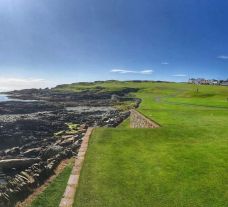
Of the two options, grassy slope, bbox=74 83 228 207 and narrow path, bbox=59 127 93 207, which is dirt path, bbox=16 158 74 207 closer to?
narrow path, bbox=59 127 93 207

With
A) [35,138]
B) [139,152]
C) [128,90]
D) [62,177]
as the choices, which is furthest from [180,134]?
[128,90]

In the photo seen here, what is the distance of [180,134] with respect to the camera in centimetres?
2048

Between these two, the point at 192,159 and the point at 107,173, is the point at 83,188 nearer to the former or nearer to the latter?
the point at 107,173

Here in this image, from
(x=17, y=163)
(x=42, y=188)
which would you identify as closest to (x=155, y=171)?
(x=42, y=188)

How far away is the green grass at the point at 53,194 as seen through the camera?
486 inches

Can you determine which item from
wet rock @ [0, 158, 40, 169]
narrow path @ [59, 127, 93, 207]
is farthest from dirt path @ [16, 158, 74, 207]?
wet rock @ [0, 158, 40, 169]

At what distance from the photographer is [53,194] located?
1329 centimetres

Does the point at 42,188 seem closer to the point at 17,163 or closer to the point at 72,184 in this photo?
the point at 72,184

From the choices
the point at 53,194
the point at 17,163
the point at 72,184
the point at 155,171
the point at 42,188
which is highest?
the point at 155,171

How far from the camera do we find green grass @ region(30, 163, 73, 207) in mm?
12352

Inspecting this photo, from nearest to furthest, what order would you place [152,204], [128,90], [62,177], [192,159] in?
[152,204] → [192,159] → [62,177] → [128,90]

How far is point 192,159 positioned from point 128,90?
15420cm

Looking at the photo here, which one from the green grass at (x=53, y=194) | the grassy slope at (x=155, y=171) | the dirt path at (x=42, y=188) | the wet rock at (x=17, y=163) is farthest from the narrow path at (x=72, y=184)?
the wet rock at (x=17, y=163)

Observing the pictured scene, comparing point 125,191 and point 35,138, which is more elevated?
point 125,191
